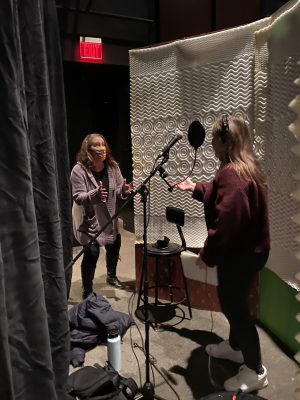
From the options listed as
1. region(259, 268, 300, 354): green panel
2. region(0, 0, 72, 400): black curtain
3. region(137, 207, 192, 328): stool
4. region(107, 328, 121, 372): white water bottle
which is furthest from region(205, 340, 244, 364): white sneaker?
region(0, 0, 72, 400): black curtain

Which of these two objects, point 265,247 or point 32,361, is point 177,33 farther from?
point 32,361

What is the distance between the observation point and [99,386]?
1.72m

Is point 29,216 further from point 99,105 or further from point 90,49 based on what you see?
point 99,105

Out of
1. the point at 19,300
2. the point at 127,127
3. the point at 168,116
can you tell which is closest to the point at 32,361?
the point at 19,300

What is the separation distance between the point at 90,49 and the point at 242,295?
11.5ft

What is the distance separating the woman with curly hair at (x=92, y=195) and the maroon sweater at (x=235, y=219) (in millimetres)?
1191

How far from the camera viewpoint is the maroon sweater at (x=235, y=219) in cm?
169

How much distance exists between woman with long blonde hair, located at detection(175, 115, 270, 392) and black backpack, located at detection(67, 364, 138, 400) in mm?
564

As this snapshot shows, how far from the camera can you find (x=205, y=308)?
2850 millimetres

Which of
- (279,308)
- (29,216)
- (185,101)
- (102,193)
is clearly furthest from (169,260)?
(29,216)

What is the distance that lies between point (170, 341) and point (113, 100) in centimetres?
407

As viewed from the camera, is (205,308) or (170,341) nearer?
(170,341)

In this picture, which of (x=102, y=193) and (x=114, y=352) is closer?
(x=114, y=352)

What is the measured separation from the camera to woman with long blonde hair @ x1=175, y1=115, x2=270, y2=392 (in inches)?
67.1
